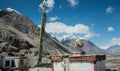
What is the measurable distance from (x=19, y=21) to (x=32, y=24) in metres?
14.8

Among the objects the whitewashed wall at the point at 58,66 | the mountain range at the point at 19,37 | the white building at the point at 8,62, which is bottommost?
the white building at the point at 8,62

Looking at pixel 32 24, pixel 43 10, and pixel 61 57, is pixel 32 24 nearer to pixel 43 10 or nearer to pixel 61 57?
pixel 43 10

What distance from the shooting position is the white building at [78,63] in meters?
24.2

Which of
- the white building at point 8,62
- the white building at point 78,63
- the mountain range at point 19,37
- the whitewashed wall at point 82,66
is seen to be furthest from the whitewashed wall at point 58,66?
the mountain range at point 19,37

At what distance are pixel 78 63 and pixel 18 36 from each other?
95270 mm

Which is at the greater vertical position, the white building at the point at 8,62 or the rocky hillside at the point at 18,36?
the rocky hillside at the point at 18,36

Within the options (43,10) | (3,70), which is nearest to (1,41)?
(43,10)

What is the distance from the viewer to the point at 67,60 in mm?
26016

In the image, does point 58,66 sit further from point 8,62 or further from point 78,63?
point 8,62

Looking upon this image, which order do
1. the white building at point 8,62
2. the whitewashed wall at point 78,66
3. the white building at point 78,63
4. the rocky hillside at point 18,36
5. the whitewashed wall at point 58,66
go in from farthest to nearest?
the rocky hillside at point 18,36 → the white building at point 8,62 → the whitewashed wall at point 58,66 → the whitewashed wall at point 78,66 → the white building at point 78,63

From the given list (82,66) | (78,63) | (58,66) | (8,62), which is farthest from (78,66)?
(8,62)

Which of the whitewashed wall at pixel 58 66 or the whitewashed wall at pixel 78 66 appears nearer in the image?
the whitewashed wall at pixel 78 66

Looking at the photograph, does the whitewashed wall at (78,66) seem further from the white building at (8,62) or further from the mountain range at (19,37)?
the mountain range at (19,37)

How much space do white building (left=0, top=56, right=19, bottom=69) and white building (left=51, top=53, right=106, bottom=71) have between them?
28590 millimetres
